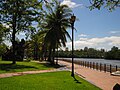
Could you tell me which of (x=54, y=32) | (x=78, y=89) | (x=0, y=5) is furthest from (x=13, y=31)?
(x=0, y=5)

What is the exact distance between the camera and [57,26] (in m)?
51.6

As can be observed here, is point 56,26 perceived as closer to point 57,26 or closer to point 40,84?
point 57,26

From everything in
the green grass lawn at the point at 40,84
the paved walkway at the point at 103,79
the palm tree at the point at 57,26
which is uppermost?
the palm tree at the point at 57,26

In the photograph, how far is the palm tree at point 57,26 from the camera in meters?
50.9

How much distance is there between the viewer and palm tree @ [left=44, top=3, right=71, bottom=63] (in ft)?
167

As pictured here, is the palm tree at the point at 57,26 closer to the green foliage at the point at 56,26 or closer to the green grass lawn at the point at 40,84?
the green foliage at the point at 56,26

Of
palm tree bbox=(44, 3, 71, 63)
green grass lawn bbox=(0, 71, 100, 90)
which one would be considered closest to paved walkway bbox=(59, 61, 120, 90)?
green grass lawn bbox=(0, 71, 100, 90)

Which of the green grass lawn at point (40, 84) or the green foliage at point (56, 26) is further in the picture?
the green foliage at point (56, 26)

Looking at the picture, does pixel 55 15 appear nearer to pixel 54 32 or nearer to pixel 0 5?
pixel 54 32

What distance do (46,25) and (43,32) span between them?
1.48m

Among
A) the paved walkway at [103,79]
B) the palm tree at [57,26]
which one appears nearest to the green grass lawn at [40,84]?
the paved walkway at [103,79]

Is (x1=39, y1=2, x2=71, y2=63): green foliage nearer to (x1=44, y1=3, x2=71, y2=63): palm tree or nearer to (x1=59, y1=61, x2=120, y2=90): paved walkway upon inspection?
(x1=44, y1=3, x2=71, y2=63): palm tree

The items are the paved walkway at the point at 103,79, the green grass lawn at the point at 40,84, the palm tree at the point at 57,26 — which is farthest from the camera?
the palm tree at the point at 57,26

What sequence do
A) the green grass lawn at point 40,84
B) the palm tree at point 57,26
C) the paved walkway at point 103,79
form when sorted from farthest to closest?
the palm tree at point 57,26 → the paved walkway at point 103,79 → the green grass lawn at point 40,84
